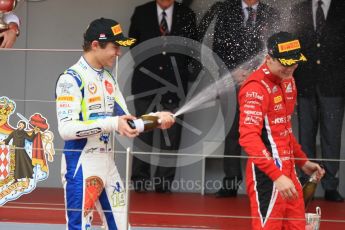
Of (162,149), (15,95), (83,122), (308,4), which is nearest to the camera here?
(83,122)

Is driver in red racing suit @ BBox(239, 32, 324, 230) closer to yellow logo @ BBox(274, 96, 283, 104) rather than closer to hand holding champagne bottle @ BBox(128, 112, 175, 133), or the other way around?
yellow logo @ BBox(274, 96, 283, 104)

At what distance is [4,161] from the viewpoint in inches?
268

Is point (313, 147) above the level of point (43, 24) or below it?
below

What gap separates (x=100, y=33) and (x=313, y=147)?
161 inches

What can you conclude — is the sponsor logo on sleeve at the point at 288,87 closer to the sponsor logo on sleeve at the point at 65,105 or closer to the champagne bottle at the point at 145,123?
the champagne bottle at the point at 145,123

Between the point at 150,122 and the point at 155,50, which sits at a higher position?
the point at 155,50

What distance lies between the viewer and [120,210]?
4797 millimetres

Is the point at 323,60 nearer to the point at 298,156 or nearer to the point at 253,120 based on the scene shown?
the point at 298,156

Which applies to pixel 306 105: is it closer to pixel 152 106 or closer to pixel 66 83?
pixel 152 106

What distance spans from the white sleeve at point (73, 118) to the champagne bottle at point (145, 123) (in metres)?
0.09

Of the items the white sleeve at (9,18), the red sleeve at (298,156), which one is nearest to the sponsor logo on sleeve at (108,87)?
the red sleeve at (298,156)

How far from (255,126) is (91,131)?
924mm

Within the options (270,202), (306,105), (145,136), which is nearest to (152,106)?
(145,136)

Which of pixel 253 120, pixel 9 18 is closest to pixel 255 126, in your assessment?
pixel 253 120
